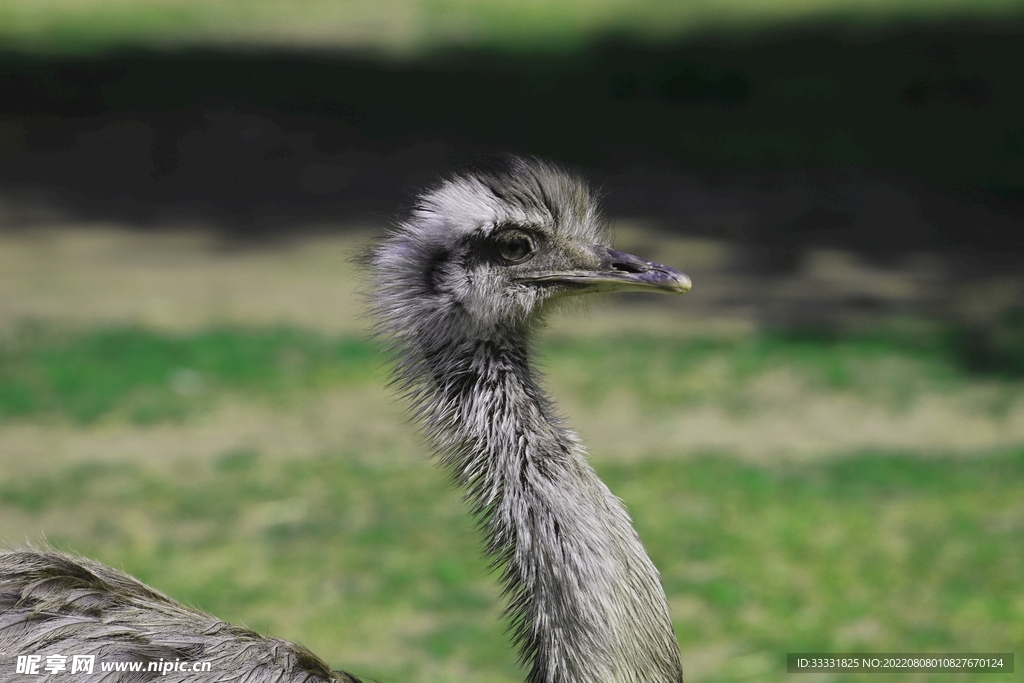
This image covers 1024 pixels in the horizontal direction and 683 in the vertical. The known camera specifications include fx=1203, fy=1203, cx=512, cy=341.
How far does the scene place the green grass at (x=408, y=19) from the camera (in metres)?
16.0

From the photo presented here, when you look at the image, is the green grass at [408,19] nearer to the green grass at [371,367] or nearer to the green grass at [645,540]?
the green grass at [371,367]

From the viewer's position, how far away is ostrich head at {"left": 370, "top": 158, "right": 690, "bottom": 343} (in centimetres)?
295

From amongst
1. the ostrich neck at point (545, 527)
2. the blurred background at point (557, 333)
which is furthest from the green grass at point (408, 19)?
the ostrich neck at point (545, 527)

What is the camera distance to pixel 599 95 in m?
13.5

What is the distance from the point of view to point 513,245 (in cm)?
301

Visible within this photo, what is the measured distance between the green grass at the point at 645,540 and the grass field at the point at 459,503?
13 millimetres

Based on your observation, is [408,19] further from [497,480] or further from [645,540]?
[497,480]

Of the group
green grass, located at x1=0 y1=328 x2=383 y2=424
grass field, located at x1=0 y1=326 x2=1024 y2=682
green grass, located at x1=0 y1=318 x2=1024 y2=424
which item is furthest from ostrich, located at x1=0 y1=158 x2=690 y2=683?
green grass, located at x1=0 y1=328 x2=383 y2=424

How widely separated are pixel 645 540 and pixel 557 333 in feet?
8.81

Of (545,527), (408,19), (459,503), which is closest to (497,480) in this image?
(545,527)

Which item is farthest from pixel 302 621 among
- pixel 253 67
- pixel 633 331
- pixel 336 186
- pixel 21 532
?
pixel 253 67

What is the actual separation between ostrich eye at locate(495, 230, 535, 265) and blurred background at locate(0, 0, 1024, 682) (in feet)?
6.44

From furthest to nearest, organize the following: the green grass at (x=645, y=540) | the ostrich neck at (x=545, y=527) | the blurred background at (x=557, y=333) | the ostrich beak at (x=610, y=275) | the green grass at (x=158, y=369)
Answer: the green grass at (x=158, y=369), the blurred background at (x=557, y=333), the green grass at (x=645, y=540), the ostrich beak at (x=610, y=275), the ostrich neck at (x=545, y=527)

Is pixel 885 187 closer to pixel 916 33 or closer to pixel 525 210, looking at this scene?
pixel 916 33
